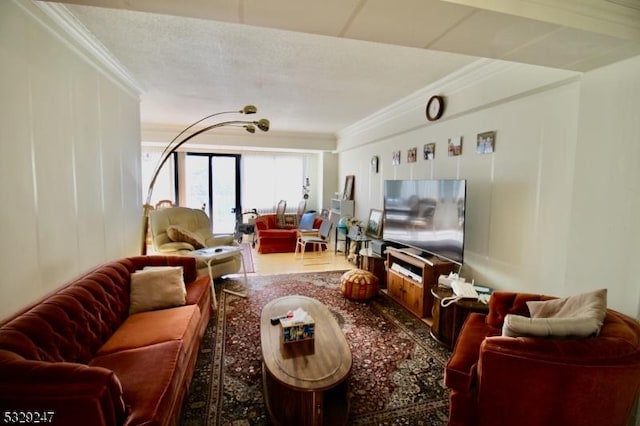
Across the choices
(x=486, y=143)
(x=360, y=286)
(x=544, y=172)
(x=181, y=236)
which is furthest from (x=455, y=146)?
(x=181, y=236)

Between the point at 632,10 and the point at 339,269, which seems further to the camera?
the point at 339,269

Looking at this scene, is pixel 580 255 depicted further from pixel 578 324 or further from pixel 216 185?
pixel 216 185

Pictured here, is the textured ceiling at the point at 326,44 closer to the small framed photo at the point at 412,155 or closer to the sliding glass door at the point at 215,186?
the small framed photo at the point at 412,155

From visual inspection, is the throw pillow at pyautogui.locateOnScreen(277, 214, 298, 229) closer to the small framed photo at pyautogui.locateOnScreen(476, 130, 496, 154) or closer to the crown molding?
the crown molding

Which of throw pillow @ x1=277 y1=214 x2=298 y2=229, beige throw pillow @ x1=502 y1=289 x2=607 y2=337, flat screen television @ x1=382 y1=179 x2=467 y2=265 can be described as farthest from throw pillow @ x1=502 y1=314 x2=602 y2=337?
throw pillow @ x1=277 y1=214 x2=298 y2=229

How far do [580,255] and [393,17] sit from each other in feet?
6.28

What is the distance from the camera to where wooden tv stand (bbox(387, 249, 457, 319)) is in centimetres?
311

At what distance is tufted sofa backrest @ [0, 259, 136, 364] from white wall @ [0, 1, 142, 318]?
219 millimetres

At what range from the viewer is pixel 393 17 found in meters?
1.42

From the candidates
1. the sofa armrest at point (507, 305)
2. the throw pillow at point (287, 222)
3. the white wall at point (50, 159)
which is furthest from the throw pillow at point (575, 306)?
the throw pillow at point (287, 222)

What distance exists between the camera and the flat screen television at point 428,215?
2.90m

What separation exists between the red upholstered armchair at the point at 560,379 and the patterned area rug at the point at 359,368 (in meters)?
0.58

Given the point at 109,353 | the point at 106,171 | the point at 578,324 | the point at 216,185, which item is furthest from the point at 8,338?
the point at 216,185

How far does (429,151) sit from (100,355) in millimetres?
3646
